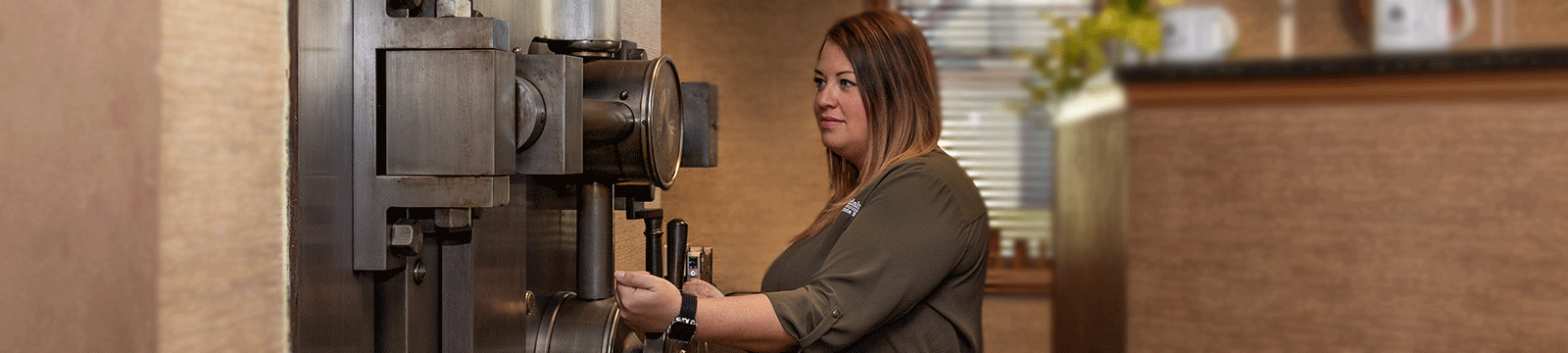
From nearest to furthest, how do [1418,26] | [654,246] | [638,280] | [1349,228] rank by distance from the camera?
1. [638,280]
2. [654,246]
3. [1418,26]
4. [1349,228]

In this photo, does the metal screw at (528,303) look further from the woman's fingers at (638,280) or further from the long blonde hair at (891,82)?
the long blonde hair at (891,82)

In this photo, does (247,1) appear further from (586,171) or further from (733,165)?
(733,165)

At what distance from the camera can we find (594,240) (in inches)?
Result: 28.3

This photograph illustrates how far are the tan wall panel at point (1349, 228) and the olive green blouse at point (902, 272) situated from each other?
799 millimetres

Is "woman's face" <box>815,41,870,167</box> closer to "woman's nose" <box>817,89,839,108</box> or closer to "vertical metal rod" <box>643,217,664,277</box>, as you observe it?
"woman's nose" <box>817,89,839,108</box>

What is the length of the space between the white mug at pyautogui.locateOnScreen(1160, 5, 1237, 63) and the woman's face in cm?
75

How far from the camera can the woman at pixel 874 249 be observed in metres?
0.62

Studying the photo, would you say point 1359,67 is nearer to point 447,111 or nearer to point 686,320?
point 686,320

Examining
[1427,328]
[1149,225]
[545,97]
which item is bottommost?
[1427,328]

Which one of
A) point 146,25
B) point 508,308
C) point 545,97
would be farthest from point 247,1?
point 508,308

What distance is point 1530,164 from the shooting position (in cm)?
116

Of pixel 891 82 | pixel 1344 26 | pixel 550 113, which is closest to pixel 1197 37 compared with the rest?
pixel 1344 26

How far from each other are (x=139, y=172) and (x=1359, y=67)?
1392 millimetres

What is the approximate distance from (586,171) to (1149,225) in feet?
3.34
